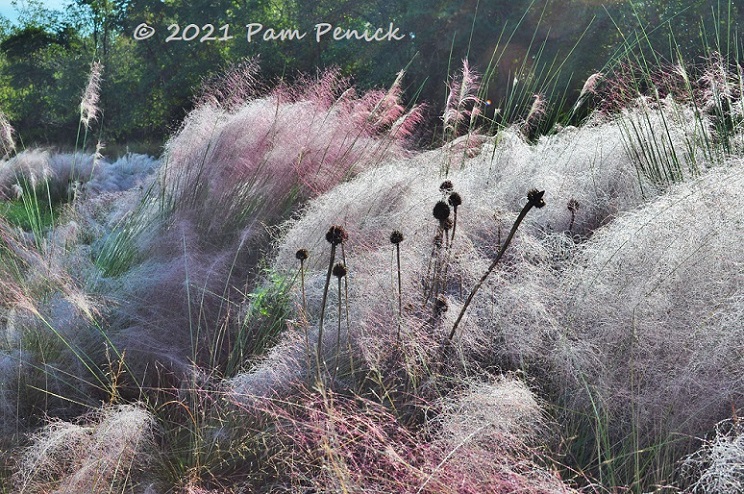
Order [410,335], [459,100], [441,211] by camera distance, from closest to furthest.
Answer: [441,211] → [410,335] → [459,100]

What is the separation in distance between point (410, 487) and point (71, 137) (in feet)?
67.0

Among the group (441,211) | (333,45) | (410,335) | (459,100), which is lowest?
(333,45)

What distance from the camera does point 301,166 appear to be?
13.3 ft

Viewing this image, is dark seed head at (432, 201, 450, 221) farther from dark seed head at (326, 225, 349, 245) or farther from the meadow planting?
dark seed head at (326, 225, 349, 245)

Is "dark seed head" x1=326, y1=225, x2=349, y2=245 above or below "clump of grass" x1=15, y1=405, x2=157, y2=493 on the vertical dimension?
above

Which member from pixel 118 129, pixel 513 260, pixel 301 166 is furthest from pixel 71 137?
pixel 513 260

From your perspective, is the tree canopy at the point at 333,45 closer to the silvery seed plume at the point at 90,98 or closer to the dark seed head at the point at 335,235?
the silvery seed plume at the point at 90,98

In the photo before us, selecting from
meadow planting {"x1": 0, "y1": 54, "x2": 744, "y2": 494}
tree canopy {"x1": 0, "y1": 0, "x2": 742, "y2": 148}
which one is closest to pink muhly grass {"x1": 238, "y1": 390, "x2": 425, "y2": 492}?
meadow planting {"x1": 0, "y1": 54, "x2": 744, "y2": 494}

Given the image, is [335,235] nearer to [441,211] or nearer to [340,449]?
[441,211]

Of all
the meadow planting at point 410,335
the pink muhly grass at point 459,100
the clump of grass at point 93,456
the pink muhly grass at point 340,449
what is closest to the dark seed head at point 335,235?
→ the meadow planting at point 410,335

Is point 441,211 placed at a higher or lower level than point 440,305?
higher

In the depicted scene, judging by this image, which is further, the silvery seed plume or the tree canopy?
the tree canopy

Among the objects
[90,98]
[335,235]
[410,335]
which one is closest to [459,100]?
[90,98]

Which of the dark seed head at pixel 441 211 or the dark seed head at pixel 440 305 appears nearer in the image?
the dark seed head at pixel 441 211
